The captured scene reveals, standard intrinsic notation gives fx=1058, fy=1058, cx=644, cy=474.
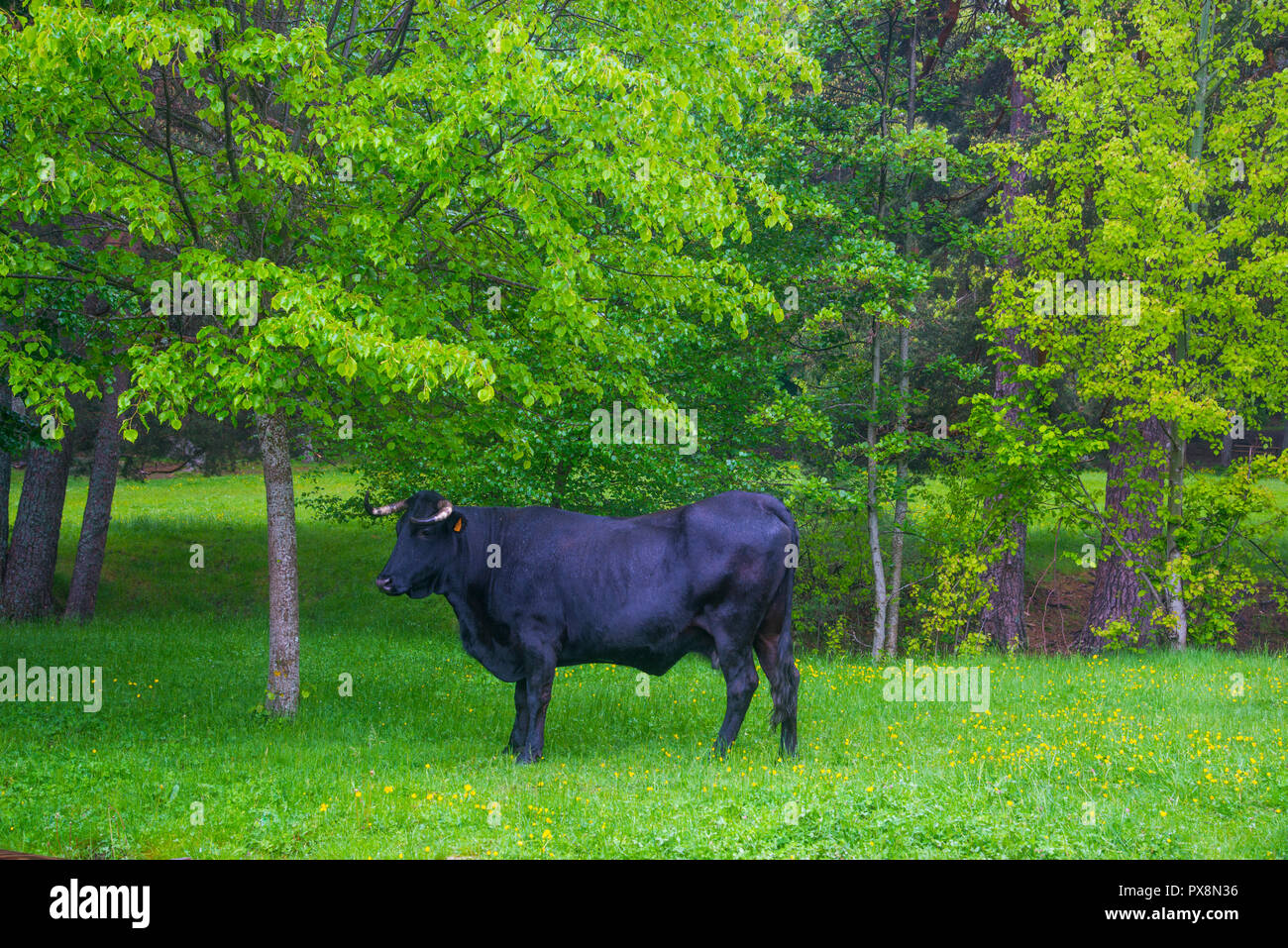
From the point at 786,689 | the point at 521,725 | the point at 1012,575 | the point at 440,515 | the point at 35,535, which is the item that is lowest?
the point at 521,725

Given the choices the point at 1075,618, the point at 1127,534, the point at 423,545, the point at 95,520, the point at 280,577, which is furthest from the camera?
the point at 1075,618

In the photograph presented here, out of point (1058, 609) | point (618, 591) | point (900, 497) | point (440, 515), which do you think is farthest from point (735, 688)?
point (1058, 609)

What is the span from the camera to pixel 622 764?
9562 mm

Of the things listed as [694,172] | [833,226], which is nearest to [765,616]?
[694,172]

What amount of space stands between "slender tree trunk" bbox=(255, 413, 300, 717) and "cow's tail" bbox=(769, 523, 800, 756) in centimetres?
516

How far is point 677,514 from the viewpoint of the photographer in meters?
10.5

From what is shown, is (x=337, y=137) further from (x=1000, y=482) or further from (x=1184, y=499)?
(x=1184, y=499)

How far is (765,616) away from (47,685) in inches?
340

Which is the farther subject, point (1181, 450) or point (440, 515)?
point (1181, 450)

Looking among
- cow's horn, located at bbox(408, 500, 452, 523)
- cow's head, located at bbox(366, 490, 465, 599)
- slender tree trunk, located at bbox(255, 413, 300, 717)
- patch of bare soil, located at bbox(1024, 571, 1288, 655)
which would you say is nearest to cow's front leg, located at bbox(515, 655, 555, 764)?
cow's head, located at bbox(366, 490, 465, 599)

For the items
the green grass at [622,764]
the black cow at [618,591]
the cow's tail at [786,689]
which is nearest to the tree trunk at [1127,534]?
the green grass at [622,764]

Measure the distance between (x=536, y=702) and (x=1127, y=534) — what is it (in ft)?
46.9

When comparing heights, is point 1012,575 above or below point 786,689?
below

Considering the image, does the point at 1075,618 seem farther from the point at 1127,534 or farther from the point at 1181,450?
the point at 1181,450
